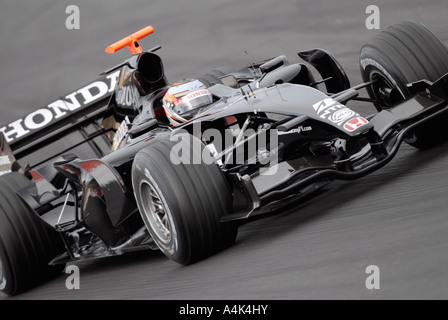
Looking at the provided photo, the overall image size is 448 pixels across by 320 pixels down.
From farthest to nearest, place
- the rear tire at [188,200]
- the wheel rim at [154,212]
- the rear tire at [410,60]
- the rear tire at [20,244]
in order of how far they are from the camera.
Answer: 1. the rear tire at [20,244]
2. the rear tire at [410,60]
3. the wheel rim at [154,212]
4. the rear tire at [188,200]

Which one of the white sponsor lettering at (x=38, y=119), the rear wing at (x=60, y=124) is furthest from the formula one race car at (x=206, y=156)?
the white sponsor lettering at (x=38, y=119)

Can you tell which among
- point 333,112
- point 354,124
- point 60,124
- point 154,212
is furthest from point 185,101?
point 60,124

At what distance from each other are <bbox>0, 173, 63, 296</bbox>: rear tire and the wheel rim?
129 cm

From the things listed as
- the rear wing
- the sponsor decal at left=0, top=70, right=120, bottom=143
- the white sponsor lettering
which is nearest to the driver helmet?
the rear wing

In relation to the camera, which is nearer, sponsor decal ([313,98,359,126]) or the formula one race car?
the formula one race car

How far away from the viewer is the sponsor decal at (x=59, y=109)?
25.0 feet

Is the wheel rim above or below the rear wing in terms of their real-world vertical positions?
below

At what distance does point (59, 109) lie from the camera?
775 cm

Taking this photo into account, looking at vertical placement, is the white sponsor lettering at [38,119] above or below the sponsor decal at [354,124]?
above

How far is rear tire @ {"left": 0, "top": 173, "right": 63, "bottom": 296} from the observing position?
19.5 feet

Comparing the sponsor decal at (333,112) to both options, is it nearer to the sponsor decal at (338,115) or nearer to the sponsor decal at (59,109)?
the sponsor decal at (338,115)

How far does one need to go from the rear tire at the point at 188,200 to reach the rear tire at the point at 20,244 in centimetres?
153

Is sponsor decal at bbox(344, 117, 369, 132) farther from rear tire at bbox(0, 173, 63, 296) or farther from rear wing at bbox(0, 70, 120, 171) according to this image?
rear wing at bbox(0, 70, 120, 171)
